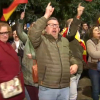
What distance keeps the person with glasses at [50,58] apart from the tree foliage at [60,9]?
6.41 meters

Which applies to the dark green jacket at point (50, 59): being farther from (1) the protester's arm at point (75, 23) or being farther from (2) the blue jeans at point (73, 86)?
(2) the blue jeans at point (73, 86)

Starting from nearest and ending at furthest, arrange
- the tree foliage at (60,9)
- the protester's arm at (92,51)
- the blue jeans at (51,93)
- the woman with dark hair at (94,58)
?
the blue jeans at (51,93)
the protester's arm at (92,51)
the woman with dark hair at (94,58)
the tree foliage at (60,9)

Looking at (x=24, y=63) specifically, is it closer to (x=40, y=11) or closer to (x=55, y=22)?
(x=55, y=22)

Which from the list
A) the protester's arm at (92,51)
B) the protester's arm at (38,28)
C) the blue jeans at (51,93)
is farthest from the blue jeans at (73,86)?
the protester's arm at (38,28)

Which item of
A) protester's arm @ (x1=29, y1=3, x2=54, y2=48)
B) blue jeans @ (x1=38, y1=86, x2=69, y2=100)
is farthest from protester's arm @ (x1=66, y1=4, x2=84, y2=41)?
blue jeans @ (x1=38, y1=86, x2=69, y2=100)

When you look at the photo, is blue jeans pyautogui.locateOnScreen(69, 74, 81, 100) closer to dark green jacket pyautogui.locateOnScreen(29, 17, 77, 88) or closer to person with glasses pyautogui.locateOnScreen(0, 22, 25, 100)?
dark green jacket pyautogui.locateOnScreen(29, 17, 77, 88)

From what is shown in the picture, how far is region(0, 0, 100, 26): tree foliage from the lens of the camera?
9.76m

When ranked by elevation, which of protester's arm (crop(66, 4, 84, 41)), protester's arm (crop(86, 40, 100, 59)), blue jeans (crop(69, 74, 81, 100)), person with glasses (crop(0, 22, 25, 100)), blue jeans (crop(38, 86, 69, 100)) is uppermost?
protester's arm (crop(66, 4, 84, 41))

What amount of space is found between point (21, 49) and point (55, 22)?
4.87ft

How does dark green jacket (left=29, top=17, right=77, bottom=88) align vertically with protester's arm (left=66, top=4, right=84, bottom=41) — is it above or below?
below

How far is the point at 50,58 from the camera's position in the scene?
2963mm

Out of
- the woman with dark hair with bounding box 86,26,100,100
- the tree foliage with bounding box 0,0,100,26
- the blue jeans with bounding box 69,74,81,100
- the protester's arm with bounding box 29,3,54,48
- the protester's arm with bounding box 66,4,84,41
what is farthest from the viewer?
the tree foliage with bounding box 0,0,100,26

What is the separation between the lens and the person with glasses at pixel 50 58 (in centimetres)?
292

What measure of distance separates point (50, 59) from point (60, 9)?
8276 mm
